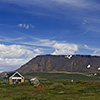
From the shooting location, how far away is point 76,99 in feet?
108

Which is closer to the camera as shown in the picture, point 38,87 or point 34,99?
point 34,99

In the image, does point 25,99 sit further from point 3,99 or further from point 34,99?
point 3,99

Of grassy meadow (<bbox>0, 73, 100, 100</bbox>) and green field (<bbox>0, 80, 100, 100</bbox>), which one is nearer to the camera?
green field (<bbox>0, 80, 100, 100</bbox>)

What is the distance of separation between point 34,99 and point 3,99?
19.5 feet

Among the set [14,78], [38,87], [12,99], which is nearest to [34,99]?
[12,99]

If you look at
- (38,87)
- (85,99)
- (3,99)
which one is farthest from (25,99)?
(38,87)

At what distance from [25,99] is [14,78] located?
2131 inches

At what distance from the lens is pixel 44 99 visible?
33.2 meters

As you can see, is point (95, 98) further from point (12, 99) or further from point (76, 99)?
point (12, 99)

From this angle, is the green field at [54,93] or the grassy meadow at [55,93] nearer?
the green field at [54,93]

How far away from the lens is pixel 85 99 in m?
32.8

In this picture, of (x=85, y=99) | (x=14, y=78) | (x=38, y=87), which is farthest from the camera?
(x=14, y=78)

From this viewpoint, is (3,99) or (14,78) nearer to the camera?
(3,99)

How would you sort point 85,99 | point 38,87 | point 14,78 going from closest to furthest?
point 85,99
point 38,87
point 14,78
